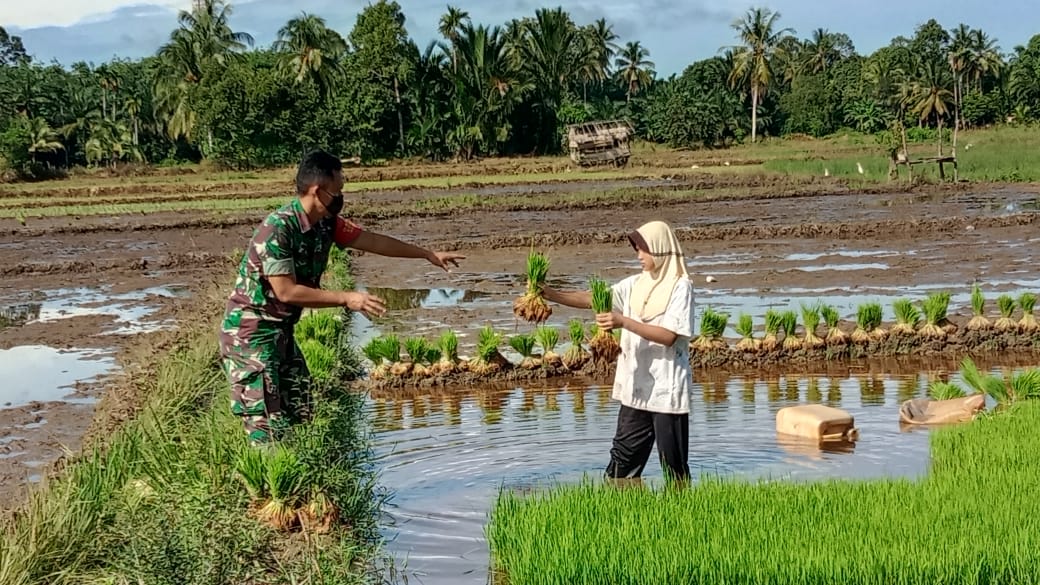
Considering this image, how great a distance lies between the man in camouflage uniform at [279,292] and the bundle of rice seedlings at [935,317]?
6.25 metres

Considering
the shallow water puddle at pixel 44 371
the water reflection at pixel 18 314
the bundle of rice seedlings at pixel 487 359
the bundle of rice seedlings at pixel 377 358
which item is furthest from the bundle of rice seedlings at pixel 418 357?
the water reflection at pixel 18 314

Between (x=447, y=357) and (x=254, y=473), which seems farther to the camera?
(x=447, y=357)

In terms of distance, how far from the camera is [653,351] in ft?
17.2

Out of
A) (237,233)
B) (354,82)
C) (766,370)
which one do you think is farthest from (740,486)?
(354,82)

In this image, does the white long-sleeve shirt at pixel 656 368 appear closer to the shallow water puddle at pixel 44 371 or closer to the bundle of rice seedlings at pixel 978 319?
the shallow water puddle at pixel 44 371

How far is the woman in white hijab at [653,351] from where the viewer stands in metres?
5.04

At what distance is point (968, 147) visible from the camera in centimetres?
3947

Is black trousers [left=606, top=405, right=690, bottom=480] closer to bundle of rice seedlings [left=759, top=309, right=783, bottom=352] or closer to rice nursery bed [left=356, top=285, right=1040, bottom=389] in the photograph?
rice nursery bed [left=356, top=285, right=1040, bottom=389]

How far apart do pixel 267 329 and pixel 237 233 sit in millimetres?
18971

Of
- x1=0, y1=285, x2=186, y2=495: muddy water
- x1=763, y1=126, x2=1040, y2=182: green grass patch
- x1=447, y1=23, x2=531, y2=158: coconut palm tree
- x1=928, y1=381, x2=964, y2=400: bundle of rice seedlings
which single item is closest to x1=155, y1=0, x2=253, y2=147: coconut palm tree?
x1=447, y1=23, x2=531, y2=158: coconut palm tree

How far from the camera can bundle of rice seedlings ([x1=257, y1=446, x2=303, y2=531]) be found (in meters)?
4.76

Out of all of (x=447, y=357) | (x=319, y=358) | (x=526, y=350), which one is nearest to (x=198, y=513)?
(x=319, y=358)

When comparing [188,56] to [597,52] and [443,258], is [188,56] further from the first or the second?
[443,258]

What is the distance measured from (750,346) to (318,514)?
5828mm
